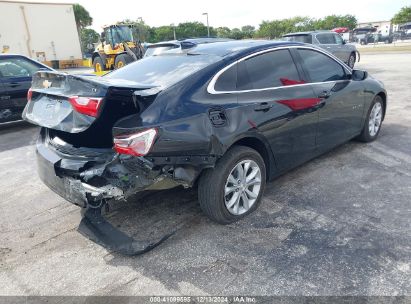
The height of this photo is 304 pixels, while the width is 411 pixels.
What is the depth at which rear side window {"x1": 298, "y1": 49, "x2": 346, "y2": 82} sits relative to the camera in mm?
4121

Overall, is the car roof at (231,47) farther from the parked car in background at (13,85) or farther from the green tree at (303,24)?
the green tree at (303,24)

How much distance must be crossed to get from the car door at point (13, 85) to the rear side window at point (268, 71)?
580 centimetres

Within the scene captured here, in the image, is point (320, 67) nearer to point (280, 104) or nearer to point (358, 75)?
point (358, 75)

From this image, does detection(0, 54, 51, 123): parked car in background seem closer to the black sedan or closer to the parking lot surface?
the parking lot surface

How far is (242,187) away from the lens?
3.37 metres

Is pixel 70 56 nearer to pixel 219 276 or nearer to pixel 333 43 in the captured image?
pixel 333 43

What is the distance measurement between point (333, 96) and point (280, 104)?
1091 millimetres

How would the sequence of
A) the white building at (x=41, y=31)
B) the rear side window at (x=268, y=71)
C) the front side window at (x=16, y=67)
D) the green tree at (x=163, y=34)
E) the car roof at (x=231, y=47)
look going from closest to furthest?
1. the rear side window at (x=268, y=71)
2. the car roof at (x=231, y=47)
3. the front side window at (x=16, y=67)
4. the white building at (x=41, y=31)
5. the green tree at (x=163, y=34)

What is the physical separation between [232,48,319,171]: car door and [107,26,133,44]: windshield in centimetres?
1616

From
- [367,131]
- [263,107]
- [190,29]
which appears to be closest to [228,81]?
[263,107]

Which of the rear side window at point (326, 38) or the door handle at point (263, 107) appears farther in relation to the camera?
the rear side window at point (326, 38)

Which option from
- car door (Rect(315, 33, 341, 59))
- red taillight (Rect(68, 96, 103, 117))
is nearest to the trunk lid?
red taillight (Rect(68, 96, 103, 117))

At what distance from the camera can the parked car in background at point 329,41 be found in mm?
14602

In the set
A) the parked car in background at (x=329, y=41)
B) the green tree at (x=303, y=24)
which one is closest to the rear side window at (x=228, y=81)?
the parked car in background at (x=329, y=41)
